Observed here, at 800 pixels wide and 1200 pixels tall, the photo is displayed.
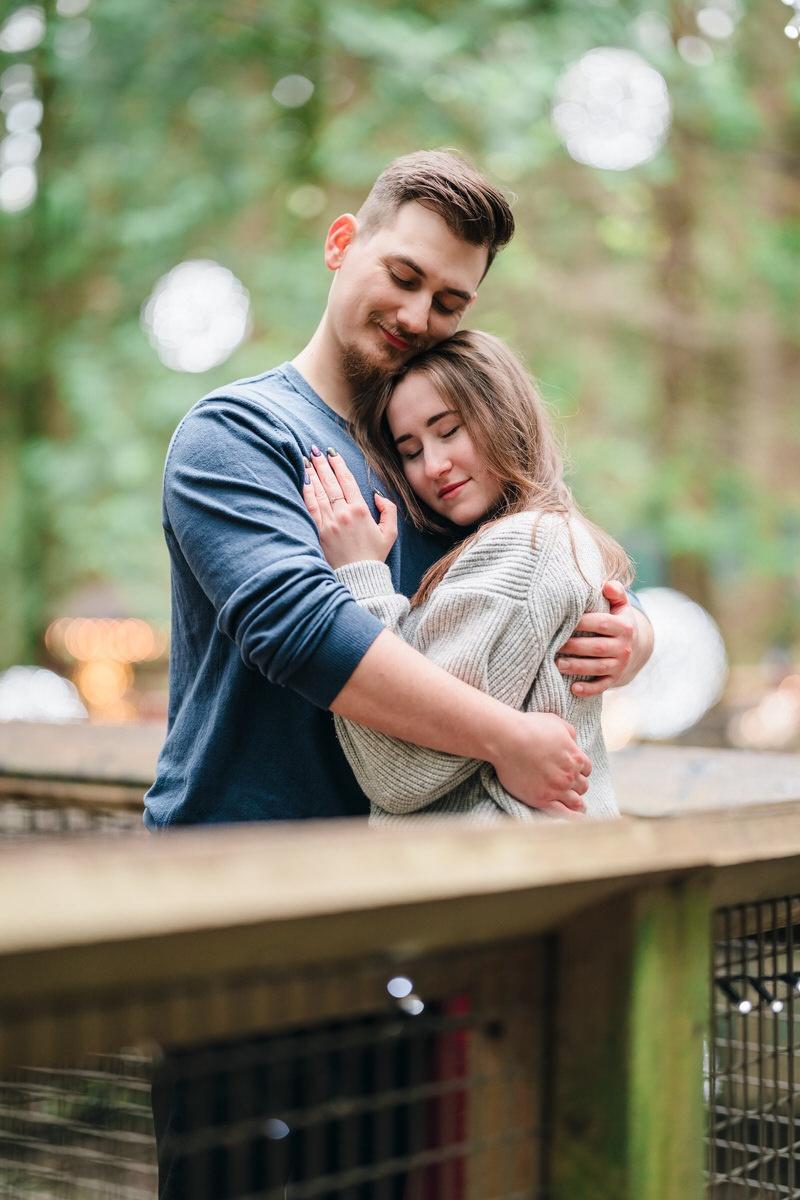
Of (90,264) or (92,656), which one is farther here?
(92,656)

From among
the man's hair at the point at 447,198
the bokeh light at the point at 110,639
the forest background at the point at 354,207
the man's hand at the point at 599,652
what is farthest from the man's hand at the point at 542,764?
the bokeh light at the point at 110,639

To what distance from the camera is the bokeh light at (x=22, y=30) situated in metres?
6.04

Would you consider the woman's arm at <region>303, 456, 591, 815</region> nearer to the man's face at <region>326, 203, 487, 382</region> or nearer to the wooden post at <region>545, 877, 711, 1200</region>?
the man's face at <region>326, 203, 487, 382</region>

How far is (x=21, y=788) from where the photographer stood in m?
2.56

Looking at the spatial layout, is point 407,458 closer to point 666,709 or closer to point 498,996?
point 498,996

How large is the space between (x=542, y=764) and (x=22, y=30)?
Answer: 6069mm

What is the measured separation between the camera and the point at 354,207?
6.12 metres

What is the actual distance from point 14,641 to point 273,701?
5.21 meters

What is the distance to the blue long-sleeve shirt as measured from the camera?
1.36m

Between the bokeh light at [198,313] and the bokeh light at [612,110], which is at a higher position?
the bokeh light at [612,110]

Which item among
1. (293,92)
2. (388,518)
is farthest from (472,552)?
(293,92)

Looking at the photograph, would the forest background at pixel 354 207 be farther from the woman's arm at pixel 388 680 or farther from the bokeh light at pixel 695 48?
the woman's arm at pixel 388 680

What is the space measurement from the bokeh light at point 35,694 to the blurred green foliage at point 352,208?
451mm

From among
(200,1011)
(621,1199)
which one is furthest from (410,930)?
(621,1199)
